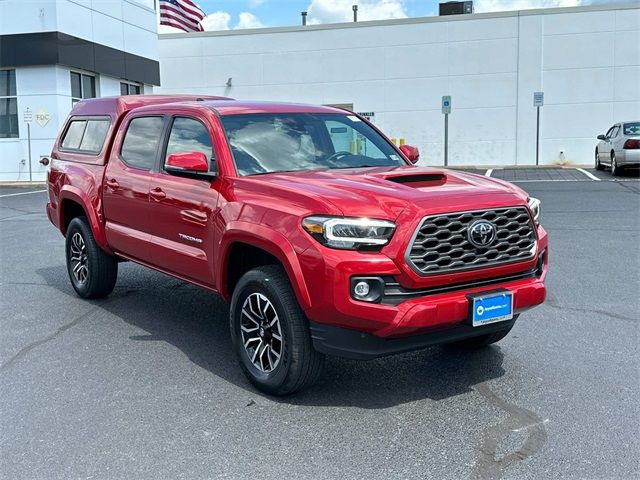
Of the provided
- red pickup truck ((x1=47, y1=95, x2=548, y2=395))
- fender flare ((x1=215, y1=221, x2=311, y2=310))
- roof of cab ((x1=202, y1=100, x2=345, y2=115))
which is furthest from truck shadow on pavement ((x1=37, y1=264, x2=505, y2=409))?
roof of cab ((x1=202, y1=100, x2=345, y2=115))

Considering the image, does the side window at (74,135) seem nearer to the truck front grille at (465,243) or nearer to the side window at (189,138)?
the side window at (189,138)

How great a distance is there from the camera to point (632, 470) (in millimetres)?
3332

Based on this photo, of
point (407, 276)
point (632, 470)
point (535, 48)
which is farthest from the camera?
point (535, 48)

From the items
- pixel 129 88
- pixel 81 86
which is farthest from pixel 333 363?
pixel 129 88

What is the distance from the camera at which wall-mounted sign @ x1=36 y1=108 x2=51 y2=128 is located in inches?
940

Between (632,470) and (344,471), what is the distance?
1399 millimetres

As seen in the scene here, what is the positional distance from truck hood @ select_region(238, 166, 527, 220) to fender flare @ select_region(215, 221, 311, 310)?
0.24 metres

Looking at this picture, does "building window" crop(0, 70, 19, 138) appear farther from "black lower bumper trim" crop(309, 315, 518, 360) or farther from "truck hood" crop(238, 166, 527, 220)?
"black lower bumper trim" crop(309, 315, 518, 360)

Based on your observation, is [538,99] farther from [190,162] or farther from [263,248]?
[263,248]

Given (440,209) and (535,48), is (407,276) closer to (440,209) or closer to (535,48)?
(440,209)

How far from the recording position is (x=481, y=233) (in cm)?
400

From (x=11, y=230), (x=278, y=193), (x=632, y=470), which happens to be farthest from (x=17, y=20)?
(x=632, y=470)

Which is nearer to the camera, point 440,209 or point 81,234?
point 440,209

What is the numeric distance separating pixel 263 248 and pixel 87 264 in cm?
324
